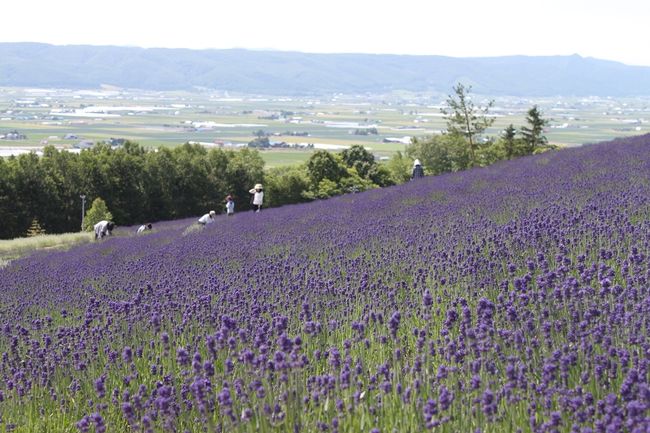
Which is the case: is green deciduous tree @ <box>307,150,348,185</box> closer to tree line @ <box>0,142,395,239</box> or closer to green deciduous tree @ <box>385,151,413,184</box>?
tree line @ <box>0,142,395,239</box>

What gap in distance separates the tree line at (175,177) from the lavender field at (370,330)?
3447cm

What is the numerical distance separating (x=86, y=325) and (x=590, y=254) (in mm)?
3427

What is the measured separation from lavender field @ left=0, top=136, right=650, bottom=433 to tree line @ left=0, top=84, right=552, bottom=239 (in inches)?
1357

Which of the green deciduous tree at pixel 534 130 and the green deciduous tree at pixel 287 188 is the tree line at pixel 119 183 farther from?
the green deciduous tree at pixel 534 130

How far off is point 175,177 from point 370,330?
45291 mm

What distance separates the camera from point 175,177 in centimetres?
4922

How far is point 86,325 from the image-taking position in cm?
566

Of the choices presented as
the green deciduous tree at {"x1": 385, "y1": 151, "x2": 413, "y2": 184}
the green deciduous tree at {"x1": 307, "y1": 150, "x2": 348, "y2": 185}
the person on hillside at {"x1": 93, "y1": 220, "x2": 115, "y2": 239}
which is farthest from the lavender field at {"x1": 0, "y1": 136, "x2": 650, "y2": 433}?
the green deciduous tree at {"x1": 385, "y1": 151, "x2": 413, "y2": 184}

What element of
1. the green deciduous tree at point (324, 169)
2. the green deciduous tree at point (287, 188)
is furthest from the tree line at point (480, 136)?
the green deciduous tree at point (287, 188)

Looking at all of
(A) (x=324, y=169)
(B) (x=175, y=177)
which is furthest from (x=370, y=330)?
(A) (x=324, y=169)

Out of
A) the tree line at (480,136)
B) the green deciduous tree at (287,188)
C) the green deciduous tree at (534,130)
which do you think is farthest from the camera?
the green deciduous tree at (287,188)

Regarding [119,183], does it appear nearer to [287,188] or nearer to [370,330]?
[287,188]

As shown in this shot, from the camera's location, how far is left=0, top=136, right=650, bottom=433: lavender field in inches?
131

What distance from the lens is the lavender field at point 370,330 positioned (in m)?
3.34
